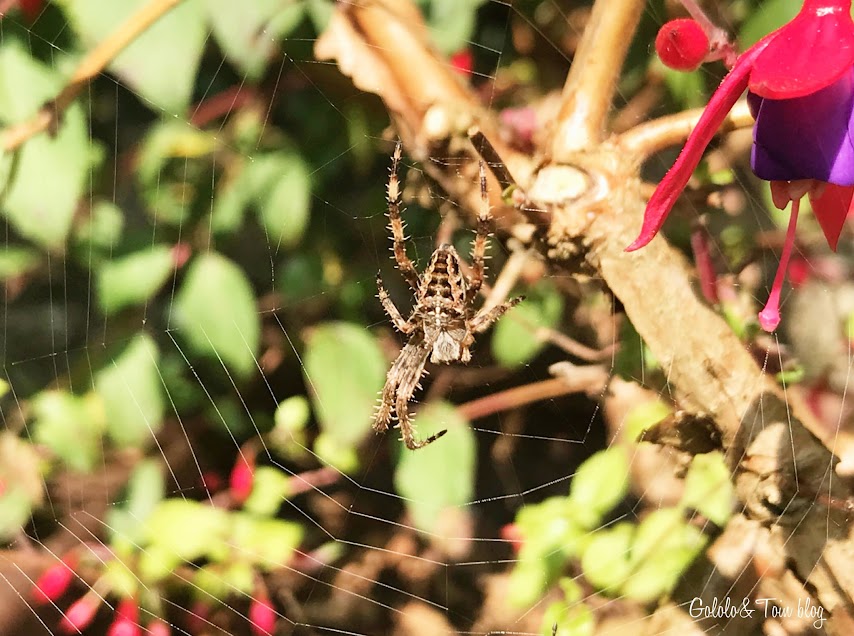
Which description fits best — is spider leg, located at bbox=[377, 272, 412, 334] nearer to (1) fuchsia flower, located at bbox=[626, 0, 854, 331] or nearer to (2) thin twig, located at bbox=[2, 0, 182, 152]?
(2) thin twig, located at bbox=[2, 0, 182, 152]

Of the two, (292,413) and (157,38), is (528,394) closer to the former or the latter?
(292,413)

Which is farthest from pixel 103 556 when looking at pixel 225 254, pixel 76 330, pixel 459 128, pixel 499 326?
pixel 459 128

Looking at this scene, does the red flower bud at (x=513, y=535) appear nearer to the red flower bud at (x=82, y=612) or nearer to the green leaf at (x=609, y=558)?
the green leaf at (x=609, y=558)

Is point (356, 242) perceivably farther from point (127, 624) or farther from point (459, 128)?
point (127, 624)

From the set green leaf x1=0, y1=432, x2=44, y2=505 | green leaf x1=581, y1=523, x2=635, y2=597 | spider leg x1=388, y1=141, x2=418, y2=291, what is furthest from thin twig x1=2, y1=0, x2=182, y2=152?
green leaf x1=581, y1=523, x2=635, y2=597

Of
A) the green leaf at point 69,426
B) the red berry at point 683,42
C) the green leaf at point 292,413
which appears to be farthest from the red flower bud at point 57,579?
the red berry at point 683,42
